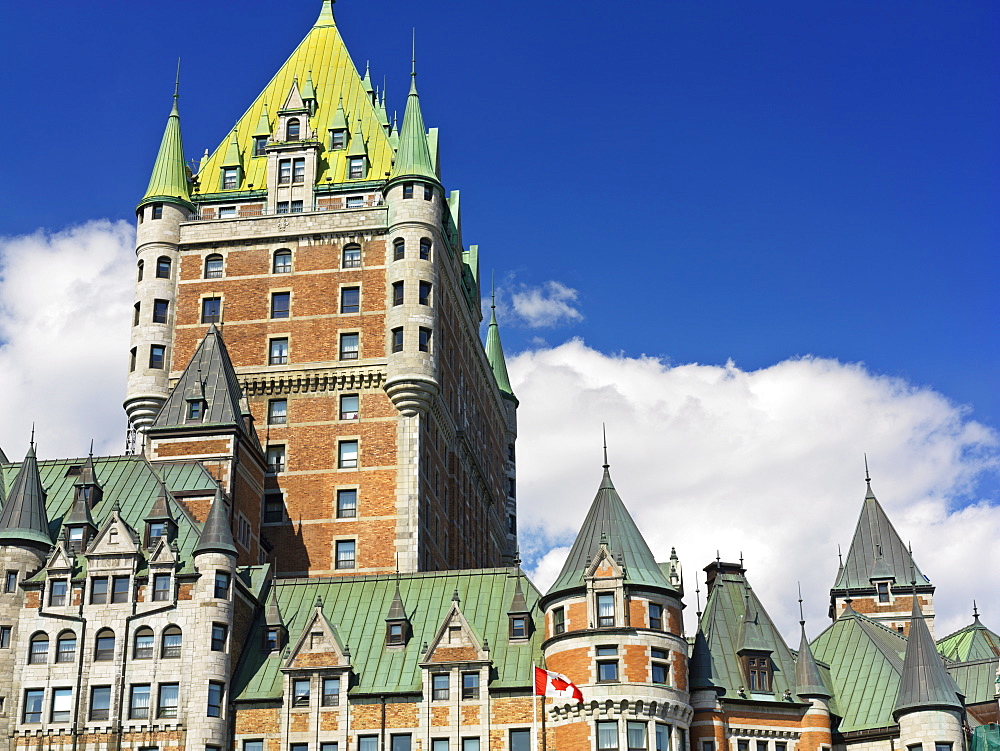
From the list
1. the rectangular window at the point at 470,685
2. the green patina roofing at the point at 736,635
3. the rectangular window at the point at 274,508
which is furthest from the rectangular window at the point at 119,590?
the green patina roofing at the point at 736,635

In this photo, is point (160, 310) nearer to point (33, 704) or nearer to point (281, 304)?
point (281, 304)

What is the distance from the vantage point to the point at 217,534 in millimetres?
75750

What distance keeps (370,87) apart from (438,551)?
33.7m

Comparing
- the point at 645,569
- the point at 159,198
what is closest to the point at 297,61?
the point at 159,198

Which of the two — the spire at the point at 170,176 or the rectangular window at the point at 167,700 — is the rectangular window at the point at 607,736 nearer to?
the rectangular window at the point at 167,700

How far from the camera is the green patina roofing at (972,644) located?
109812mm

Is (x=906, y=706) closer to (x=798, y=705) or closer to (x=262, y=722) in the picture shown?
(x=798, y=705)

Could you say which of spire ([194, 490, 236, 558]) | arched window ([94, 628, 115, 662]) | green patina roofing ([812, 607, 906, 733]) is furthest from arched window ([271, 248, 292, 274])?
green patina roofing ([812, 607, 906, 733])

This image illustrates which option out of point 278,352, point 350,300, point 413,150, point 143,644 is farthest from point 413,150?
point 143,644

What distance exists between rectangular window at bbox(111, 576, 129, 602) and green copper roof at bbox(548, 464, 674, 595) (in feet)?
65.6

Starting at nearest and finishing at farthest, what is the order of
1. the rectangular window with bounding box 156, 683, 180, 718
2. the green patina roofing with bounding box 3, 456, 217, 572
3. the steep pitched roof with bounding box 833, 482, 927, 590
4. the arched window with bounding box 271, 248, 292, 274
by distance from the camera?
the rectangular window with bounding box 156, 683, 180, 718 < the green patina roofing with bounding box 3, 456, 217, 572 < the arched window with bounding box 271, 248, 292, 274 < the steep pitched roof with bounding box 833, 482, 927, 590

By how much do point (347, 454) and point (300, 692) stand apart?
22416 mm

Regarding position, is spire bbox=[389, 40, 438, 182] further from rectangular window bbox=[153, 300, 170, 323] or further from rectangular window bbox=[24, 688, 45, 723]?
rectangular window bbox=[24, 688, 45, 723]

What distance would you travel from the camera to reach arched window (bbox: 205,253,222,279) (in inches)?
3944
